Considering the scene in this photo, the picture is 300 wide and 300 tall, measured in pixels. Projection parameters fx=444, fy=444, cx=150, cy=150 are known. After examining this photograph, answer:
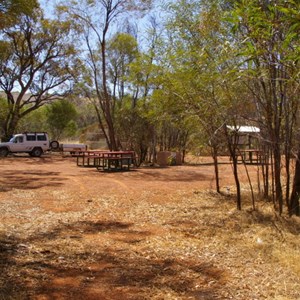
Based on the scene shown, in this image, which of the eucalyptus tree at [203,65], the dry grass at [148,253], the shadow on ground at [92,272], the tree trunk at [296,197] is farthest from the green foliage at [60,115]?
the shadow on ground at [92,272]

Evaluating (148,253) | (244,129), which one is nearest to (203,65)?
(244,129)

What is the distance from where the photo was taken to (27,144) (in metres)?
32.1

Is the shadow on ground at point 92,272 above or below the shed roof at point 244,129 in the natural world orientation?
below

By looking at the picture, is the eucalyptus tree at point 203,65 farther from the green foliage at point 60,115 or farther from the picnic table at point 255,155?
the green foliage at point 60,115

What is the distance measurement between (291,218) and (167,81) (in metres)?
3.89

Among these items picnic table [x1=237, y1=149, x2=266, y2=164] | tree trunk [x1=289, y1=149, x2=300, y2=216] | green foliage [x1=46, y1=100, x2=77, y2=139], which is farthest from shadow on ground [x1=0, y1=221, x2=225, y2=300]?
green foliage [x1=46, y1=100, x2=77, y2=139]

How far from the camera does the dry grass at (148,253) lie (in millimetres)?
4836

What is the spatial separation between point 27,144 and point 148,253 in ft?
89.5

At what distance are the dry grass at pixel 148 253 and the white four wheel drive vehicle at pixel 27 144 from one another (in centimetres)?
2250

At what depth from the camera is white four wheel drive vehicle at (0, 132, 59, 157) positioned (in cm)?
3152

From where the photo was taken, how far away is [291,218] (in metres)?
8.66

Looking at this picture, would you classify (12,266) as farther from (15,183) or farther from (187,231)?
(15,183)

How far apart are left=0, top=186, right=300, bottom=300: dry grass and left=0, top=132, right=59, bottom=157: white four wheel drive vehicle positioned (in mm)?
22498

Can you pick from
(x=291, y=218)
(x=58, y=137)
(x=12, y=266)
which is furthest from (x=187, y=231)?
(x=58, y=137)
